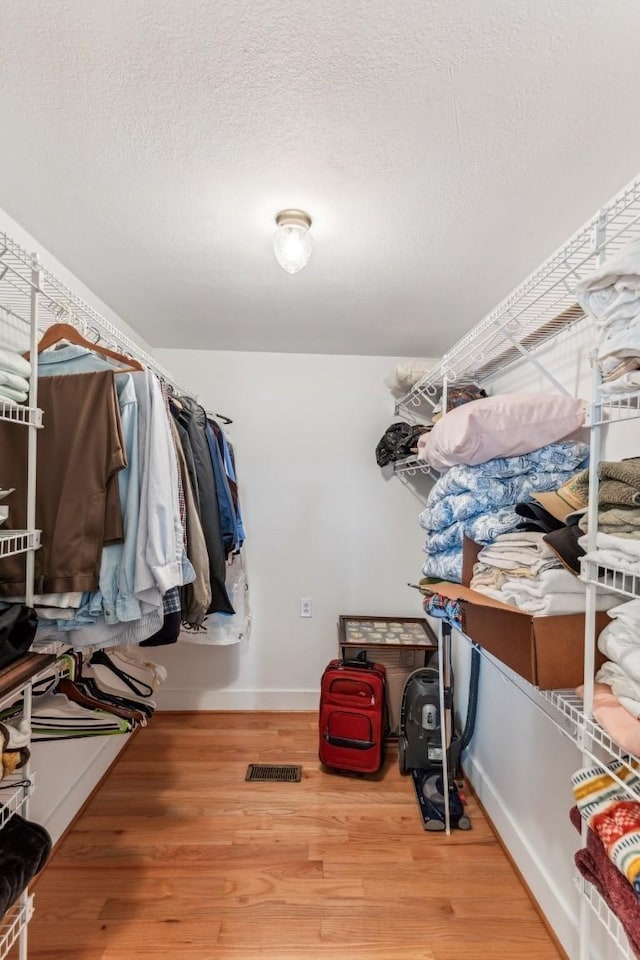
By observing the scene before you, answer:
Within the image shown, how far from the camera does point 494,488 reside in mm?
1459

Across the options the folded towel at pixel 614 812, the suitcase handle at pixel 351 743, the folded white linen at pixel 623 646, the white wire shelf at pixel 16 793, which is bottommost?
the suitcase handle at pixel 351 743

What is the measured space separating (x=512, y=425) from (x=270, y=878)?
1.81 m

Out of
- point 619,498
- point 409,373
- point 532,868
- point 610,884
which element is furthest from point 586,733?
point 409,373

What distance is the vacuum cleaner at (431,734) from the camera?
2031 millimetres

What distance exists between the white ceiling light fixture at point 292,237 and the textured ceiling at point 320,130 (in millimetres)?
39

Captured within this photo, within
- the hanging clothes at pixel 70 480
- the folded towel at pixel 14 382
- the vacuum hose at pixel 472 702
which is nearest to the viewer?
the folded towel at pixel 14 382

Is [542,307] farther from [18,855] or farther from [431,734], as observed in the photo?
[18,855]

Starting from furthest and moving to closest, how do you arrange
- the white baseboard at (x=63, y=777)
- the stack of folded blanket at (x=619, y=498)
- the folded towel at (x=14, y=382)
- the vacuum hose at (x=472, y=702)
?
the vacuum hose at (x=472, y=702) → the white baseboard at (x=63, y=777) → the folded towel at (x=14, y=382) → the stack of folded blanket at (x=619, y=498)

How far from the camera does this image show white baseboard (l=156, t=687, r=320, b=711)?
2.74m

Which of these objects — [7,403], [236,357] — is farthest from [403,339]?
[7,403]

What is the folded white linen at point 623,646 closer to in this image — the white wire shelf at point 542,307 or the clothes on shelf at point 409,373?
the white wire shelf at point 542,307

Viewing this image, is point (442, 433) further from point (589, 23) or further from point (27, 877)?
point (27, 877)

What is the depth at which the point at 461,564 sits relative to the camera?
1545 millimetres

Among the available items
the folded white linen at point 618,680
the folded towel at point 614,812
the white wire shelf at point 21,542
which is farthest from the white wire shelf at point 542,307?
the white wire shelf at point 21,542
